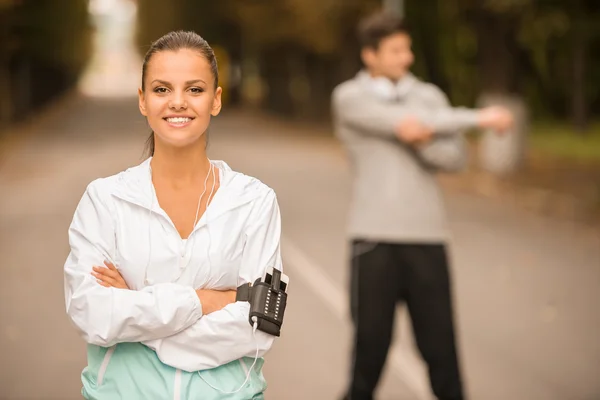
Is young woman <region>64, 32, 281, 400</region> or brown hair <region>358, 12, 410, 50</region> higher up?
brown hair <region>358, 12, 410, 50</region>

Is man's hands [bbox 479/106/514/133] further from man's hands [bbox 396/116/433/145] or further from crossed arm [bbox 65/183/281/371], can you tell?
crossed arm [bbox 65/183/281/371]

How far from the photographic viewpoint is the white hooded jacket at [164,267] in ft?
8.52

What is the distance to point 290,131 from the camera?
40.0 meters

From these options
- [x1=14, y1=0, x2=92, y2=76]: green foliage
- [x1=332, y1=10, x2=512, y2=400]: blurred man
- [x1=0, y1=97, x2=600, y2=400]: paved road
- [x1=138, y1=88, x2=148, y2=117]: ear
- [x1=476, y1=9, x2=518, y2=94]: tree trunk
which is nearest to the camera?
[x1=138, y1=88, x2=148, y2=117]: ear

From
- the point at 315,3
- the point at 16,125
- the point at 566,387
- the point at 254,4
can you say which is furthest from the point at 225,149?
the point at 566,387

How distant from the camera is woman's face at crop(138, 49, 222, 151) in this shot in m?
2.58

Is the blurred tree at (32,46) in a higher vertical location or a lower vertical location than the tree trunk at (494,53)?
lower

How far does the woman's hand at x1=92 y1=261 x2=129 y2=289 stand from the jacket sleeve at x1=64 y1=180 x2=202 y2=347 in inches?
A: 0.6

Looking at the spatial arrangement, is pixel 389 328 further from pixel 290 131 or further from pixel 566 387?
pixel 290 131

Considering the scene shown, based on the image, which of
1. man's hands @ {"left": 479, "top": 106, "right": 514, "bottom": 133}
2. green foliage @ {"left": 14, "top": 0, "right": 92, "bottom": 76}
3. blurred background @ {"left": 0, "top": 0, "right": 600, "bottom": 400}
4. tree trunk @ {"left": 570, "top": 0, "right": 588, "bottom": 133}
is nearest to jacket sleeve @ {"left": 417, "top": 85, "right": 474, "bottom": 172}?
man's hands @ {"left": 479, "top": 106, "right": 514, "bottom": 133}

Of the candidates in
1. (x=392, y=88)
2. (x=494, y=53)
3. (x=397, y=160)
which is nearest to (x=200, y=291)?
(x=397, y=160)

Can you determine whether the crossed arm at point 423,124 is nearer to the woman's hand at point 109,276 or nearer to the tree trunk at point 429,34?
the woman's hand at point 109,276

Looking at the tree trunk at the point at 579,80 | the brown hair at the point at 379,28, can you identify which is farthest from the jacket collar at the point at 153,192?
the tree trunk at the point at 579,80

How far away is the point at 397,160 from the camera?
16.6ft
